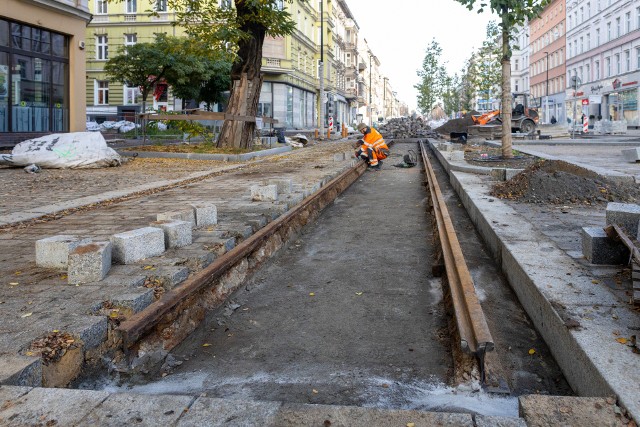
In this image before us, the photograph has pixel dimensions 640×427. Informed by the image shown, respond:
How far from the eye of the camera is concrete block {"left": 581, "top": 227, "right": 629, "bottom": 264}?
4.65 m

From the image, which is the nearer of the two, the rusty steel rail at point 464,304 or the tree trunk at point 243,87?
the rusty steel rail at point 464,304

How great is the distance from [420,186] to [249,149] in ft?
29.2

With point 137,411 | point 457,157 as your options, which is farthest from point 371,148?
point 137,411

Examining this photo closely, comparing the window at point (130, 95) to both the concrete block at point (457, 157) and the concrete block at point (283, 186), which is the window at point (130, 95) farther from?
the concrete block at point (283, 186)

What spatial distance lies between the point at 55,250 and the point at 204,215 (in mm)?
2023

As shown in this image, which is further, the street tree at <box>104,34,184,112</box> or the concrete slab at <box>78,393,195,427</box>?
the street tree at <box>104,34,184,112</box>

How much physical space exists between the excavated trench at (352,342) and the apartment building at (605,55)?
39342 mm

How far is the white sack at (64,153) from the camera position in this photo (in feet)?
47.6

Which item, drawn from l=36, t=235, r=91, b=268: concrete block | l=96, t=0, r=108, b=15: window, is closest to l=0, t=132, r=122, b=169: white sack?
l=36, t=235, r=91, b=268: concrete block

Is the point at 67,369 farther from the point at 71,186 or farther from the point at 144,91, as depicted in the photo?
the point at 144,91

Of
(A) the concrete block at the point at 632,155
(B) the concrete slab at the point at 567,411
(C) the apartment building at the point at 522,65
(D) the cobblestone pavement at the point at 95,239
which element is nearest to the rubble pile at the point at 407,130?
(A) the concrete block at the point at 632,155

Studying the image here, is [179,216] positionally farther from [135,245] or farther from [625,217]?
[625,217]

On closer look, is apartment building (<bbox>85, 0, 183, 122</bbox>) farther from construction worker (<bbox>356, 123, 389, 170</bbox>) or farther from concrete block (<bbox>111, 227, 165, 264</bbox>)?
concrete block (<bbox>111, 227, 165, 264</bbox>)

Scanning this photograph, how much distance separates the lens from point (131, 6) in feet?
144
